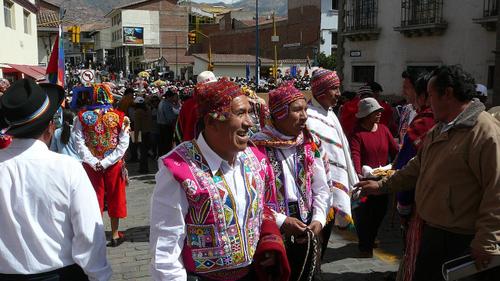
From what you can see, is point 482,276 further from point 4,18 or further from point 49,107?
→ point 4,18

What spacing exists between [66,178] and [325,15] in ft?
154

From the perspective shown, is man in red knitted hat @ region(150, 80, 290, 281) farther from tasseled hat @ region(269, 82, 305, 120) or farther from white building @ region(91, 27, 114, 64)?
white building @ region(91, 27, 114, 64)

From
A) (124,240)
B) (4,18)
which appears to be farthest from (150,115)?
(4,18)

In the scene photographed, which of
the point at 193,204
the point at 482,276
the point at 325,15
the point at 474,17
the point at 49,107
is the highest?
the point at 325,15

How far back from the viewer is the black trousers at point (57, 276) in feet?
7.88

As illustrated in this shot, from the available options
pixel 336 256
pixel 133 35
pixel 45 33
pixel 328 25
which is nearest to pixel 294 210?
pixel 336 256

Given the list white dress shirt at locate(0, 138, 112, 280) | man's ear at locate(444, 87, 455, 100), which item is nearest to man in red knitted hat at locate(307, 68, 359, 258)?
man's ear at locate(444, 87, 455, 100)

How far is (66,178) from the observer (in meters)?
2.42

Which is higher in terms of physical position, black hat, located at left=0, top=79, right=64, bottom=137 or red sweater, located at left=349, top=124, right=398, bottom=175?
black hat, located at left=0, top=79, right=64, bottom=137

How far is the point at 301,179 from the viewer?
3512 millimetres

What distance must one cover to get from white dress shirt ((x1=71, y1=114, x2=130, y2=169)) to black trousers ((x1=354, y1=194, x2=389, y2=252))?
9.02 ft

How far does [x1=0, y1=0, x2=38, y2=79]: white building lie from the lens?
67.2 ft

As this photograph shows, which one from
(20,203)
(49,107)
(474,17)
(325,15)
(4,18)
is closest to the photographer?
(20,203)

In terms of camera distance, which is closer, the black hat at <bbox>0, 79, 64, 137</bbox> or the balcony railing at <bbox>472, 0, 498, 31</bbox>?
the black hat at <bbox>0, 79, 64, 137</bbox>
